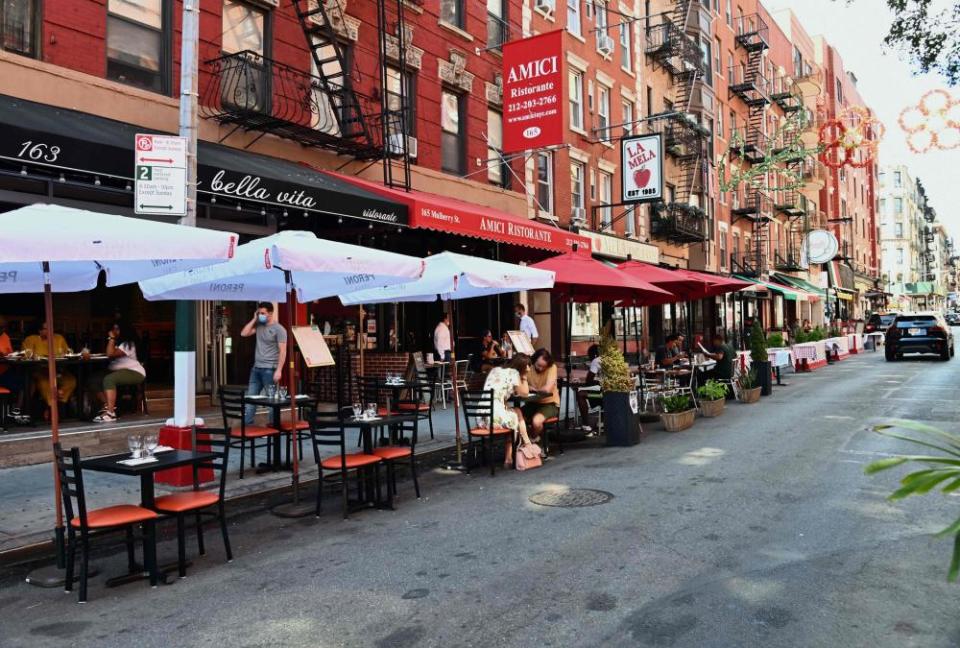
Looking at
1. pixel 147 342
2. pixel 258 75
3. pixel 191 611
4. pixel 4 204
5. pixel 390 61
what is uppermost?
pixel 390 61

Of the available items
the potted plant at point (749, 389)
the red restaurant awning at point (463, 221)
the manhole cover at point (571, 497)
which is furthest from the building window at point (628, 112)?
the manhole cover at point (571, 497)

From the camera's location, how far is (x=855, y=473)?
7.93 metres

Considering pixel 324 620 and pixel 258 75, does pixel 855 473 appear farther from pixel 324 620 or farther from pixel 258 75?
pixel 258 75

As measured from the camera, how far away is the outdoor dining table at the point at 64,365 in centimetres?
970

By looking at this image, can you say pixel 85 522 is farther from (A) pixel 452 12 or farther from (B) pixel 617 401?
(A) pixel 452 12

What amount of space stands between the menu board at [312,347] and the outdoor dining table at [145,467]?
2351mm

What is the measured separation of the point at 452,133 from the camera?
57.4ft

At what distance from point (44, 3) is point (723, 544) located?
A: 34.9 ft

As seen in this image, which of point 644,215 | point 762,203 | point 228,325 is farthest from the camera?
point 762,203

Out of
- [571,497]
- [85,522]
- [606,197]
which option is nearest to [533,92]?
[606,197]

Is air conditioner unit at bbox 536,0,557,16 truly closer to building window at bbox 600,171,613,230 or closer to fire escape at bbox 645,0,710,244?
building window at bbox 600,171,613,230

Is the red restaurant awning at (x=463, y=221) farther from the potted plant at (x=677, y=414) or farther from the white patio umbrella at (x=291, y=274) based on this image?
the white patio umbrella at (x=291, y=274)

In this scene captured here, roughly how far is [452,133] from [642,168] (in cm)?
639

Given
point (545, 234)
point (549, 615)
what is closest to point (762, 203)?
point (545, 234)
